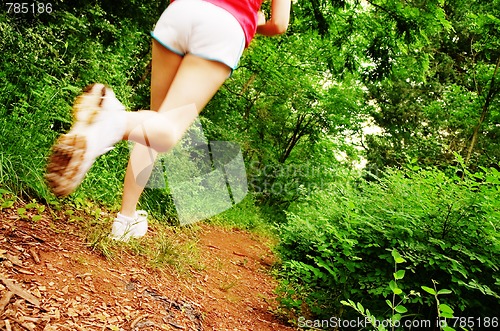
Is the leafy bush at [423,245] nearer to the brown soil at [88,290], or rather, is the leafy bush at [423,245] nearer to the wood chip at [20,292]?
the brown soil at [88,290]

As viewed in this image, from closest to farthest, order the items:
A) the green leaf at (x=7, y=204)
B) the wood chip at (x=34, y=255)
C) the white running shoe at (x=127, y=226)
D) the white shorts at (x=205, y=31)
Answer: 1. the white shorts at (x=205, y=31)
2. the wood chip at (x=34, y=255)
3. the green leaf at (x=7, y=204)
4. the white running shoe at (x=127, y=226)

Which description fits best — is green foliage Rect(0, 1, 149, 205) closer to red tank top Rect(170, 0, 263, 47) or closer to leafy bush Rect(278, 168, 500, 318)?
red tank top Rect(170, 0, 263, 47)

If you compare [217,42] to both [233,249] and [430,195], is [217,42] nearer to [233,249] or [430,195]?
[430,195]

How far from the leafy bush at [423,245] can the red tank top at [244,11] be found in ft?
Result: 5.43

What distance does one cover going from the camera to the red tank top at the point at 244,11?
153 centimetres

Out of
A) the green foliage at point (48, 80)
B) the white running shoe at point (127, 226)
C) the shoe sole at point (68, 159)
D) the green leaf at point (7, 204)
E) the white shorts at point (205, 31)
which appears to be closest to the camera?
the shoe sole at point (68, 159)

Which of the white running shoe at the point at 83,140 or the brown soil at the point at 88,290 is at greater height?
the white running shoe at the point at 83,140

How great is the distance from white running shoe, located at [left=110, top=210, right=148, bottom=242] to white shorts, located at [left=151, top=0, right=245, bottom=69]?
103cm

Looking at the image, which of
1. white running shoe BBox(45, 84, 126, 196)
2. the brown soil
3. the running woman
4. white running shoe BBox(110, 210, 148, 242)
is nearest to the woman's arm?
the running woman

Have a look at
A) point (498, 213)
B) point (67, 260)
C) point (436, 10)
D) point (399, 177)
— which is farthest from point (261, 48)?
point (67, 260)

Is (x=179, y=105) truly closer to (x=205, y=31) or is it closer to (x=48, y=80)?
(x=205, y=31)

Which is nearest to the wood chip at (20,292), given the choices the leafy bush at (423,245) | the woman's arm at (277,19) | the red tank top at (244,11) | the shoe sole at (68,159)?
the shoe sole at (68,159)

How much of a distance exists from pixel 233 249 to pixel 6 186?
3870 mm

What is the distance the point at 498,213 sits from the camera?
2.60m
